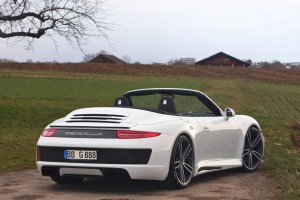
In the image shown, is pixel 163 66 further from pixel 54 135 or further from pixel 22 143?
pixel 54 135


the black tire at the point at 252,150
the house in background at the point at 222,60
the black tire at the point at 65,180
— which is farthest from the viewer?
the house in background at the point at 222,60

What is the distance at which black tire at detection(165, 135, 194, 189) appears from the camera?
23.1 ft

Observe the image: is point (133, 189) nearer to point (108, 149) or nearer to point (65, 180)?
point (108, 149)

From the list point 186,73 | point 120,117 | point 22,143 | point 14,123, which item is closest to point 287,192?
point 120,117

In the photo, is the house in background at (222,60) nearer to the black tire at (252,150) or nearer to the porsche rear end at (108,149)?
the black tire at (252,150)

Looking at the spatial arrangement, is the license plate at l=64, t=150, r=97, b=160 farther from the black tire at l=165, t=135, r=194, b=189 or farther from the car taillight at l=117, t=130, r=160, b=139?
the black tire at l=165, t=135, r=194, b=189

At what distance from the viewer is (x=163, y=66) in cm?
8881

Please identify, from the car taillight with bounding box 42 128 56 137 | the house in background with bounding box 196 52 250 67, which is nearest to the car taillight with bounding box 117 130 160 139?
the car taillight with bounding box 42 128 56 137

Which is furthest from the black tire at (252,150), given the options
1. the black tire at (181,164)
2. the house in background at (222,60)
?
the house in background at (222,60)

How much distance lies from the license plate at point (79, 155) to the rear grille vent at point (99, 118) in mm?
425

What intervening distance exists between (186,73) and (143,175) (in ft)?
254

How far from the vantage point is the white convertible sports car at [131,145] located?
22.2 ft

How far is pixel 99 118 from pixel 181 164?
1.15m

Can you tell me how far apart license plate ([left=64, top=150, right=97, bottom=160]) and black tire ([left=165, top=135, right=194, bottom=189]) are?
0.93 m
